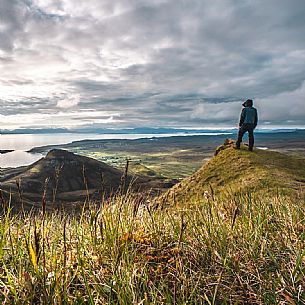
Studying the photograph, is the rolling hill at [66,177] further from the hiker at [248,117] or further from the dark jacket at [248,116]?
the dark jacket at [248,116]

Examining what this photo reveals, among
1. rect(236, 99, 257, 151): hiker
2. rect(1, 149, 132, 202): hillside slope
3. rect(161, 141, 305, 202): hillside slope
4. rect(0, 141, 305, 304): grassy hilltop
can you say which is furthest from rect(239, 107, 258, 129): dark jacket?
rect(1, 149, 132, 202): hillside slope

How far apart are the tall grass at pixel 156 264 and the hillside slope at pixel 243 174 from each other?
370 inches

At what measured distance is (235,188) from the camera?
14781 mm

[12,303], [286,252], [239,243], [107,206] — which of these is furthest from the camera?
[107,206]

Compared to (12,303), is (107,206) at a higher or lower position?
higher

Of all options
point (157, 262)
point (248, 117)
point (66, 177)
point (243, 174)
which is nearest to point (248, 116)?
point (248, 117)

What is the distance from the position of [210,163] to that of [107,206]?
1648 centimetres

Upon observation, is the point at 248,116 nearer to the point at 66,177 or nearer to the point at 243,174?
the point at 243,174

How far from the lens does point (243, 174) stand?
55.6 feet

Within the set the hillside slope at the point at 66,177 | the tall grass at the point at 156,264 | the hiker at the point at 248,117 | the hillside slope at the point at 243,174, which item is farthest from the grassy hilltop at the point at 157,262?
the hillside slope at the point at 66,177

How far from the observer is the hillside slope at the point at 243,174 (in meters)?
14.6

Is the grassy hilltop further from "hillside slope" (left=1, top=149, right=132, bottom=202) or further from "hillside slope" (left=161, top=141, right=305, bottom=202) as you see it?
"hillside slope" (left=1, top=149, right=132, bottom=202)

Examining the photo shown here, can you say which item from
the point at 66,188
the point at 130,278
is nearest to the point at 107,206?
the point at 130,278

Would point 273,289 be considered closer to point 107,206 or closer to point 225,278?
point 225,278
